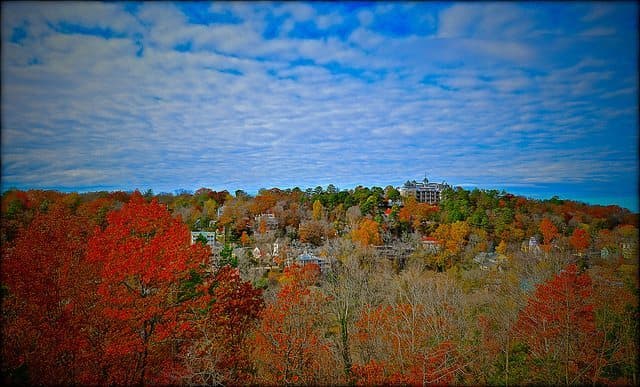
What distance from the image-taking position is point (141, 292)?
21.2 ft

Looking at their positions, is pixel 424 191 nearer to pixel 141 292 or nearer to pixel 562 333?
pixel 562 333

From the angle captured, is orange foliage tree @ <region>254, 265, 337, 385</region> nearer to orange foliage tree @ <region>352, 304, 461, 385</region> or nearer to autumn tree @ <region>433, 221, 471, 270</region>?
orange foliage tree @ <region>352, 304, 461, 385</region>

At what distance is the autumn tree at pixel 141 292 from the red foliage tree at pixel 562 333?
19.6ft

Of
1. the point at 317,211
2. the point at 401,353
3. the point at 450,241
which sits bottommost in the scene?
the point at 401,353

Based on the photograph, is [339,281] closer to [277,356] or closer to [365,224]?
[277,356]

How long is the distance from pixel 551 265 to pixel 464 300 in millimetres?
2609

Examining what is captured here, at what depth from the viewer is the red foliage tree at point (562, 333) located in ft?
20.4

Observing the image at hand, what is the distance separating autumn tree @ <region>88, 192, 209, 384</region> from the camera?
5934mm

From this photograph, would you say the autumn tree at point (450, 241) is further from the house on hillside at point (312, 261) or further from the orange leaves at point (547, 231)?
the house on hillside at point (312, 261)

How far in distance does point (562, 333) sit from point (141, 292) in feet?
24.1

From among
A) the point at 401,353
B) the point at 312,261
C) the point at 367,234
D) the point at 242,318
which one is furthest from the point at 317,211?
the point at 401,353

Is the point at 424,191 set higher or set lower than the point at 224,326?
higher

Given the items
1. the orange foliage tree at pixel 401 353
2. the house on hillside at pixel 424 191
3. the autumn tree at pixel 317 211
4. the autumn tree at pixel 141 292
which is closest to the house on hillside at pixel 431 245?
the house on hillside at pixel 424 191

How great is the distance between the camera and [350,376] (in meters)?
6.93
